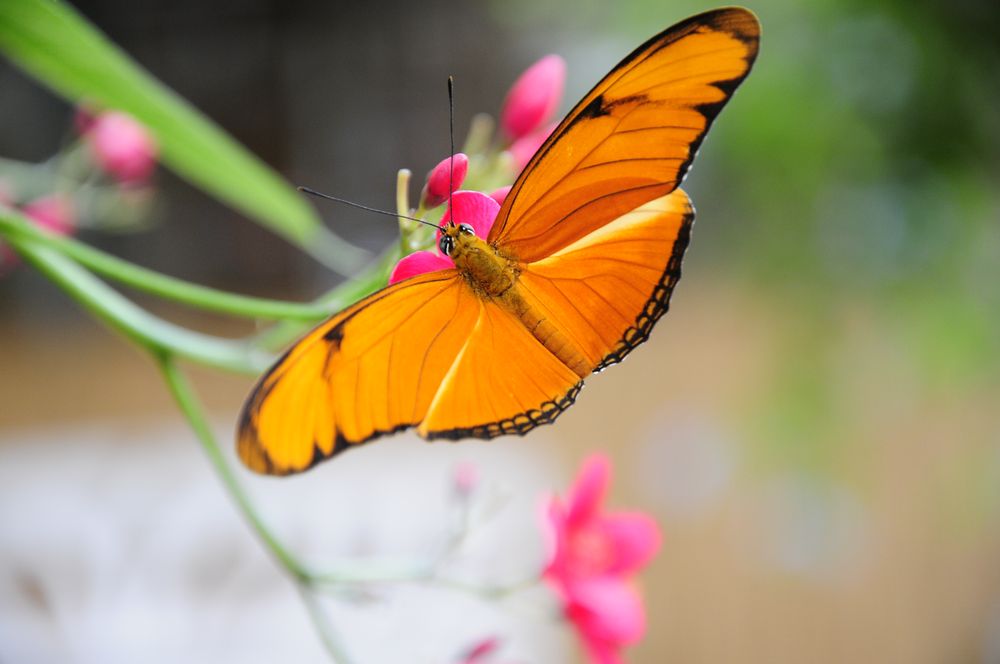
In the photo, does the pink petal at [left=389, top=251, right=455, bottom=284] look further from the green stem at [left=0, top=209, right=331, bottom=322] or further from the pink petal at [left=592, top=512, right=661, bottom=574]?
the pink petal at [left=592, top=512, right=661, bottom=574]

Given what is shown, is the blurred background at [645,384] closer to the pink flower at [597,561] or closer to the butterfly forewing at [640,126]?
the pink flower at [597,561]

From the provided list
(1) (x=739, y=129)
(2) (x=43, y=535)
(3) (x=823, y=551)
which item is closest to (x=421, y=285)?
(1) (x=739, y=129)

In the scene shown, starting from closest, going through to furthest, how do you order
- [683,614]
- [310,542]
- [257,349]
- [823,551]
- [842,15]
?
[257,349] < [842,15] < [310,542] < [823,551] < [683,614]

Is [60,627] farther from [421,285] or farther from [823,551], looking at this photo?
[823,551]

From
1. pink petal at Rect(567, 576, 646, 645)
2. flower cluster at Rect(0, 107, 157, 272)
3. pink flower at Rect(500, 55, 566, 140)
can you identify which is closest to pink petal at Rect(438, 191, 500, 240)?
pink flower at Rect(500, 55, 566, 140)

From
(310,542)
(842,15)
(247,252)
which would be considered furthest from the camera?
(247,252)

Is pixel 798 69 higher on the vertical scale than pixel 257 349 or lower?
higher

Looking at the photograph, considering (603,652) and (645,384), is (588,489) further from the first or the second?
(645,384)
